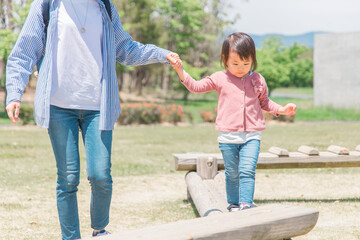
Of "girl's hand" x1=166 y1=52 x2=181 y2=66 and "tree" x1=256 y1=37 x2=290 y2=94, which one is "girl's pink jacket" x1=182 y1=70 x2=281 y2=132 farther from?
"tree" x1=256 y1=37 x2=290 y2=94

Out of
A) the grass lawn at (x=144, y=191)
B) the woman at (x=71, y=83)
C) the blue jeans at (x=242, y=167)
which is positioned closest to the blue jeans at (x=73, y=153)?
the woman at (x=71, y=83)

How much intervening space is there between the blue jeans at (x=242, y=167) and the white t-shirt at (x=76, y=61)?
4.46 feet

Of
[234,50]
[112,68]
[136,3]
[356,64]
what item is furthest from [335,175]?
[136,3]

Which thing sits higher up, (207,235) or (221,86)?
(221,86)

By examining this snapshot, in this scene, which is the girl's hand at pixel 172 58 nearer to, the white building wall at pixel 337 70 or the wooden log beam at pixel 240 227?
the wooden log beam at pixel 240 227

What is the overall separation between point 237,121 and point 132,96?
42668 millimetres

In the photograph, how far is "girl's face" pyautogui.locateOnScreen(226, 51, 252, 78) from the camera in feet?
13.9

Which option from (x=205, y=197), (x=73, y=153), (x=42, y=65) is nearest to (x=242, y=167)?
(x=205, y=197)

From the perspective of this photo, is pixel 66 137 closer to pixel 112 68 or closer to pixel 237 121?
pixel 112 68

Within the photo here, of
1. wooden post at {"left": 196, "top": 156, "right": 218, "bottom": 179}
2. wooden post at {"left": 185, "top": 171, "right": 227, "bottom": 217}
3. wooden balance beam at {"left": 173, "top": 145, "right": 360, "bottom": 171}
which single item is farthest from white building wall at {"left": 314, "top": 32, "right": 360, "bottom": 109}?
wooden post at {"left": 185, "top": 171, "right": 227, "bottom": 217}

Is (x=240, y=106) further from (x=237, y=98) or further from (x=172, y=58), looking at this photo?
(x=172, y=58)

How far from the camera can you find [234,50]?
418 centimetres

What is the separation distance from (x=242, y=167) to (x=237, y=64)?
33.3 inches

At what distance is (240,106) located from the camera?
4.30m
